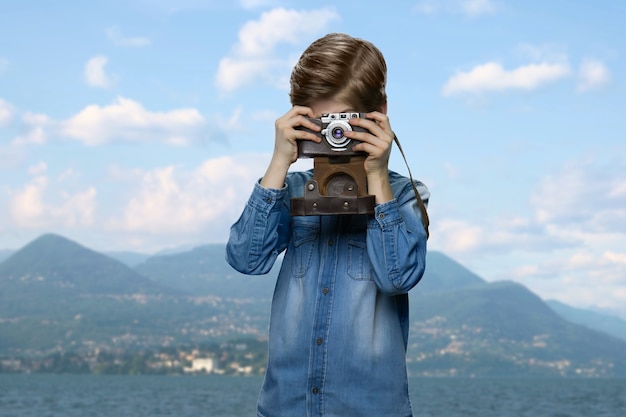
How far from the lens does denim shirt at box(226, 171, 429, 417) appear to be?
3.19 metres

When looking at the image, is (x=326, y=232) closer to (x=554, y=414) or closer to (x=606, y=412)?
(x=554, y=414)

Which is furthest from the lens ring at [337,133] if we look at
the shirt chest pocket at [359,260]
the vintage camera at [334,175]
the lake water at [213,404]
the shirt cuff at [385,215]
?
the lake water at [213,404]

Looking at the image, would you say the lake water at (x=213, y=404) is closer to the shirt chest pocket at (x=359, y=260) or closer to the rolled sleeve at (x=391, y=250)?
the shirt chest pocket at (x=359, y=260)

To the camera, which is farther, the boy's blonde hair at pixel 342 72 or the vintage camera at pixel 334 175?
the boy's blonde hair at pixel 342 72

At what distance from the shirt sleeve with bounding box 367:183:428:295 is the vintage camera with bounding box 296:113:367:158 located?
0.78ft

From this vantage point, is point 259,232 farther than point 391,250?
Yes

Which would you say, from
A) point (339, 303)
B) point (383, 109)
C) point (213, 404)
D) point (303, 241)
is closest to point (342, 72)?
point (383, 109)

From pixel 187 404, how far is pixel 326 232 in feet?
291

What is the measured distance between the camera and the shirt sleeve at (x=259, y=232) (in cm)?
333

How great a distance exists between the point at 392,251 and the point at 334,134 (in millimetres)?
448

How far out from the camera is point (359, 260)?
10.8ft

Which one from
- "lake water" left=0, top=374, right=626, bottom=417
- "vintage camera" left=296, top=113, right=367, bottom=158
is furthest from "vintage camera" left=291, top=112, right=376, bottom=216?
"lake water" left=0, top=374, right=626, bottom=417

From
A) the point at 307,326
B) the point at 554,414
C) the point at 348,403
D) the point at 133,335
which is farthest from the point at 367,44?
the point at 133,335

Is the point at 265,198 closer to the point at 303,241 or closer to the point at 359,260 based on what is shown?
the point at 303,241
